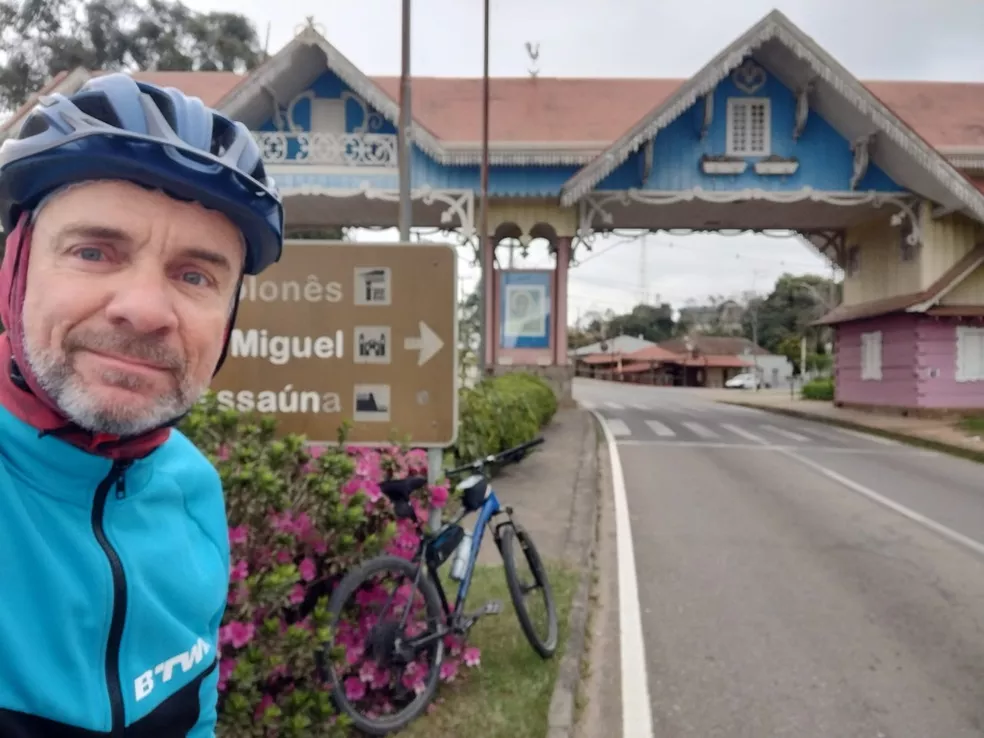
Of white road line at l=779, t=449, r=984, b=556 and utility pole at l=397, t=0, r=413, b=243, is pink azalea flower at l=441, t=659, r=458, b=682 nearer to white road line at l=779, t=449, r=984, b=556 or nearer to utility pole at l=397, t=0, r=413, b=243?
white road line at l=779, t=449, r=984, b=556

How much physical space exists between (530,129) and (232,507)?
64.5ft

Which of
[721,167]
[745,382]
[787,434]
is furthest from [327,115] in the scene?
[745,382]

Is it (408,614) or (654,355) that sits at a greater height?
(654,355)

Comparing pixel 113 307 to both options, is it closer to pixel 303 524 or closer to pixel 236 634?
pixel 236 634

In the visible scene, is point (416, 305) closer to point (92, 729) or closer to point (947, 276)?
point (92, 729)

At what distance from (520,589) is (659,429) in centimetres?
1471

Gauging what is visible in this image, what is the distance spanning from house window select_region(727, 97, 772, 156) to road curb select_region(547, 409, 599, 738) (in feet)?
38.7

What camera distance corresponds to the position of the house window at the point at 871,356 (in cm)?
2223

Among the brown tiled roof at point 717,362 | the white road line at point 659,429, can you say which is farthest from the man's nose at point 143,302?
the brown tiled roof at point 717,362

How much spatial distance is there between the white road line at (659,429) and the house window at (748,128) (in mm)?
6762

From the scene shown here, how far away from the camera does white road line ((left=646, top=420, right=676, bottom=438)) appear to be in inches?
686

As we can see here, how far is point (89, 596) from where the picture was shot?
125 centimetres

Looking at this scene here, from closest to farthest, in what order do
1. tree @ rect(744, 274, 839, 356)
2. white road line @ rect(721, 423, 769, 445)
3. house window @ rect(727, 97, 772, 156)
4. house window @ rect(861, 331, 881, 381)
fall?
white road line @ rect(721, 423, 769, 445)
house window @ rect(727, 97, 772, 156)
house window @ rect(861, 331, 881, 381)
tree @ rect(744, 274, 839, 356)

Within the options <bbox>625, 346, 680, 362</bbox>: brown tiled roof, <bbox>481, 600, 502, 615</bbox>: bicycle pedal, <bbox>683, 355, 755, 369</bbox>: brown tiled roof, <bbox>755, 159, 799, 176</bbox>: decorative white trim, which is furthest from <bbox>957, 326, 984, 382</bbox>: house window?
<bbox>625, 346, 680, 362</bbox>: brown tiled roof
